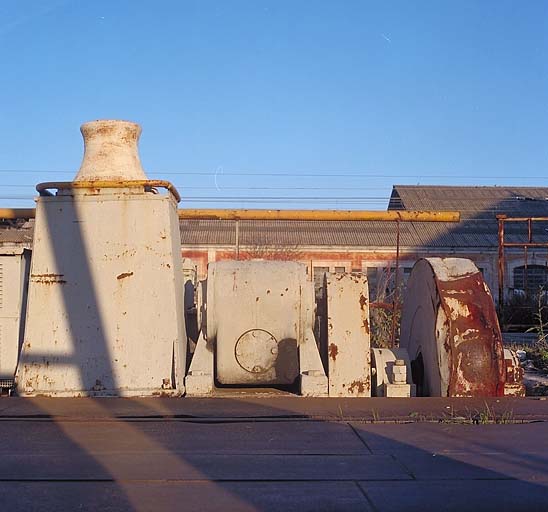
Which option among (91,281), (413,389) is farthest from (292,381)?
(91,281)

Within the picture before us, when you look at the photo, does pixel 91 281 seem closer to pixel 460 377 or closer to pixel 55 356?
pixel 55 356

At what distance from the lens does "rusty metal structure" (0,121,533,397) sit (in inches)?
253

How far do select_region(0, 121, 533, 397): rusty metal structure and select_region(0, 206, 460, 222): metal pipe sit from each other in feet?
2.79

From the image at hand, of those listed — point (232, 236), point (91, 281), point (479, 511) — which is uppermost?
point (232, 236)

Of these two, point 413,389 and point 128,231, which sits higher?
point 128,231

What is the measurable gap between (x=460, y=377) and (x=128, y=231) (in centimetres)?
284

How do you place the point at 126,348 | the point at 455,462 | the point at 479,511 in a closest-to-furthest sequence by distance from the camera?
the point at 479,511 → the point at 455,462 → the point at 126,348

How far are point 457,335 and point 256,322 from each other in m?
1.64

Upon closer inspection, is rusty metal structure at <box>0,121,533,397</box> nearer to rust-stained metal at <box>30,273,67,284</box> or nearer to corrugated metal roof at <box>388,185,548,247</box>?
rust-stained metal at <box>30,273,67,284</box>

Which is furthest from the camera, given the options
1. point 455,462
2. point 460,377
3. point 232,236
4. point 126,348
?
point 232,236

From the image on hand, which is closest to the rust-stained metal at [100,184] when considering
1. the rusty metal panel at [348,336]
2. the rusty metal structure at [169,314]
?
the rusty metal structure at [169,314]

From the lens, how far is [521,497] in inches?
134

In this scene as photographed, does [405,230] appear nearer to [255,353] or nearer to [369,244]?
[369,244]

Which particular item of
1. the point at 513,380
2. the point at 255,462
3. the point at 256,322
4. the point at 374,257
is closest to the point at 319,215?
the point at 256,322
